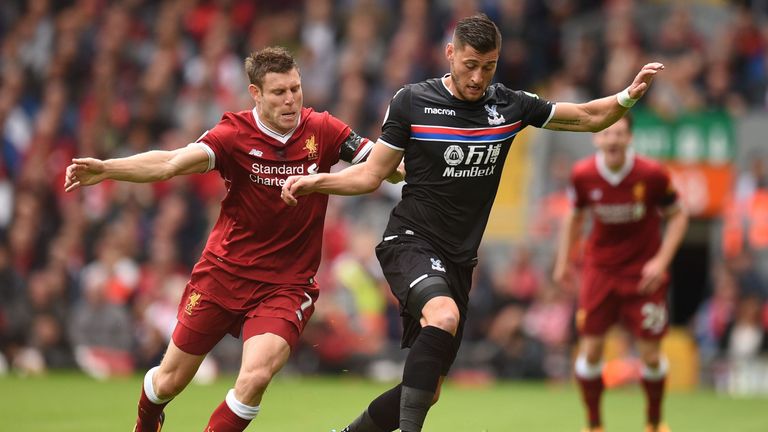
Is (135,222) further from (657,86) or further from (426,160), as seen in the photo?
(426,160)

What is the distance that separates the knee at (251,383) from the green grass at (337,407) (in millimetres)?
3425

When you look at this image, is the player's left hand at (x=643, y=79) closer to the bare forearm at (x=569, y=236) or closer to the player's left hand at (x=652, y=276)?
the player's left hand at (x=652, y=276)

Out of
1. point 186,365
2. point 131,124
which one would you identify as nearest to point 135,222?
point 131,124

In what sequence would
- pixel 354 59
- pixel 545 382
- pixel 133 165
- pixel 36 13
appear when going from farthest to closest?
pixel 36 13 → pixel 354 59 → pixel 545 382 → pixel 133 165

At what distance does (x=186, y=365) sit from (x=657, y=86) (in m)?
11.5

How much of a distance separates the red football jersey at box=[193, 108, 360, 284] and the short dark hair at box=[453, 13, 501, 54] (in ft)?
4.07

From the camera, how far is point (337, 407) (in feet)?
43.0

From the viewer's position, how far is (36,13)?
22.4 m

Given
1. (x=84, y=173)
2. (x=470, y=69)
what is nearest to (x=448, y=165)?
(x=470, y=69)

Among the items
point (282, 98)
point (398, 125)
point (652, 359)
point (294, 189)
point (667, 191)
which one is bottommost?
point (652, 359)

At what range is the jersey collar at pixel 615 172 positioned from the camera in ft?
35.0

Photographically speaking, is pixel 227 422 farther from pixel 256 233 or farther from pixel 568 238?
pixel 568 238

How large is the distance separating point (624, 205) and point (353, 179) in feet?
12.4

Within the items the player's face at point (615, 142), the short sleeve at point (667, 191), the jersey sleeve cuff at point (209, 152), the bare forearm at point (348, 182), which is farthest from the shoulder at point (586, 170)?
the jersey sleeve cuff at point (209, 152)
